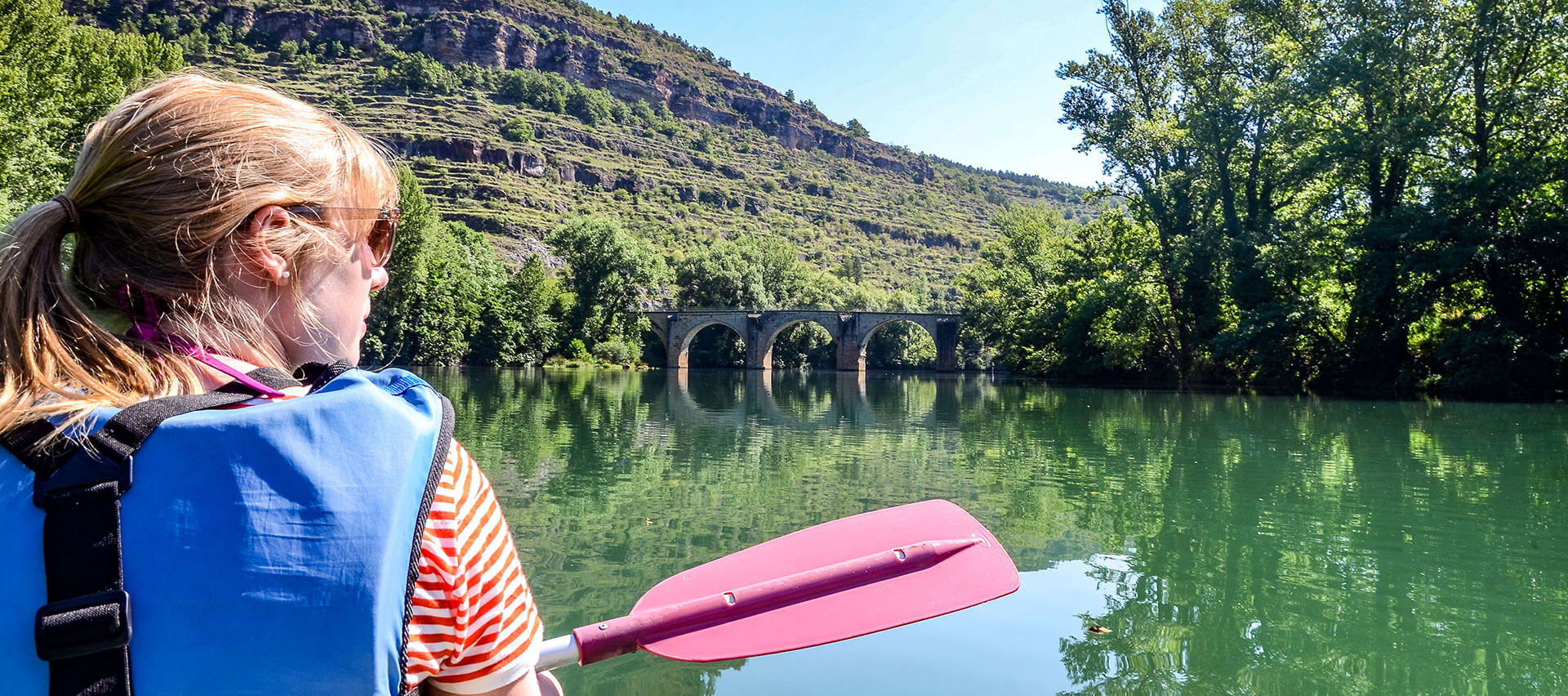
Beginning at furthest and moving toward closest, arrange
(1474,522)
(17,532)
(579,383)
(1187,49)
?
(579,383) → (1187,49) → (1474,522) → (17,532)

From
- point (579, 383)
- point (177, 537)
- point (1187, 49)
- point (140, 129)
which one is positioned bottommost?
point (579, 383)

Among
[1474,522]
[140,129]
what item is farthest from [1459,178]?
[140,129]

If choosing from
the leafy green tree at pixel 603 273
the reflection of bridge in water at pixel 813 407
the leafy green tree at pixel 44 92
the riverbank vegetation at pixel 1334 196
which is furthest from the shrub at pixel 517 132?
the riverbank vegetation at pixel 1334 196

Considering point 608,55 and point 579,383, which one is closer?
point 579,383

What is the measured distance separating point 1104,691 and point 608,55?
132496mm

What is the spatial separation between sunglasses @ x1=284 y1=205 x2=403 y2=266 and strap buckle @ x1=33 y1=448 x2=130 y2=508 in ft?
1.03

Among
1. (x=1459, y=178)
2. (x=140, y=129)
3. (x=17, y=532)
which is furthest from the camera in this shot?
(x=1459, y=178)

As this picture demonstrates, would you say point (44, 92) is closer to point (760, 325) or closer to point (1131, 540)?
point (1131, 540)

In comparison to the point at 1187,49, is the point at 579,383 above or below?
below

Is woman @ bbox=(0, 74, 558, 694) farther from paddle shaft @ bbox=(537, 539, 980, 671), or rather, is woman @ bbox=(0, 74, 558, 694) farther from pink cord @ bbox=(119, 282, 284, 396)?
paddle shaft @ bbox=(537, 539, 980, 671)

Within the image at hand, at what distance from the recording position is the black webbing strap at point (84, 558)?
744 millimetres

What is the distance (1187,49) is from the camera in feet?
82.9

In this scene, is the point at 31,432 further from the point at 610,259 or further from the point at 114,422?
the point at 610,259

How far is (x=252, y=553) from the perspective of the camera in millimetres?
774
